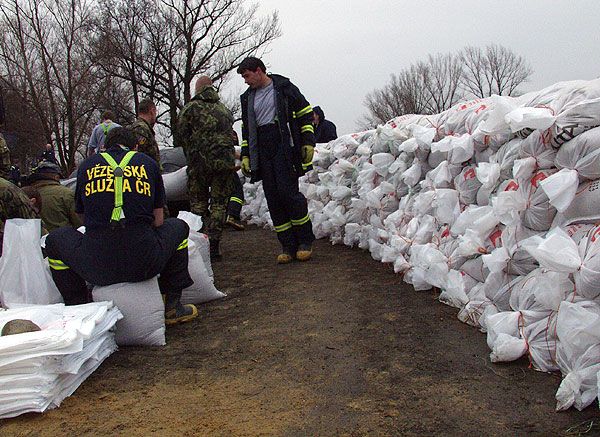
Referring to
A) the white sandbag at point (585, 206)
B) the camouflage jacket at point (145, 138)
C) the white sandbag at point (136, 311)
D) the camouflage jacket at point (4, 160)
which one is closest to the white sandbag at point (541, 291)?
the white sandbag at point (585, 206)

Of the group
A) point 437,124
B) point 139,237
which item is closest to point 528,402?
point 139,237

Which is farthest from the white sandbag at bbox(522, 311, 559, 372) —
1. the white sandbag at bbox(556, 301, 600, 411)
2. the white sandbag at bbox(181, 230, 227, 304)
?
the white sandbag at bbox(181, 230, 227, 304)

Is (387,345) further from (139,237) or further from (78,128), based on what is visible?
(78,128)

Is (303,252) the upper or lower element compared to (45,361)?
lower

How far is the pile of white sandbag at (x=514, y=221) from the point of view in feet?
7.41

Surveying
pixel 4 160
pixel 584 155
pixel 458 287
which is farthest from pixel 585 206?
pixel 4 160

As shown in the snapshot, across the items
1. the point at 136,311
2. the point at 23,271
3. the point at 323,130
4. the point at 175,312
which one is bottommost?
the point at 175,312

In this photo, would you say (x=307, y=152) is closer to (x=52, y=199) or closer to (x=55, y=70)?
(x=52, y=199)

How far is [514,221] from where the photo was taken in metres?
2.86

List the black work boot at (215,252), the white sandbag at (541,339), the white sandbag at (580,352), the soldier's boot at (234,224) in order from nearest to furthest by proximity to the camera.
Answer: the white sandbag at (580,352) → the white sandbag at (541,339) → the black work boot at (215,252) → the soldier's boot at (234,224)

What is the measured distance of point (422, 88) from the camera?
1820 inches

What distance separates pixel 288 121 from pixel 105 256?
2.50 metres

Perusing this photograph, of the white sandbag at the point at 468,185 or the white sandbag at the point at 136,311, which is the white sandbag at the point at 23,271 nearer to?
the white sandbag at the point at 136,311

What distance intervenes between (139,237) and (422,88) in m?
45.5
